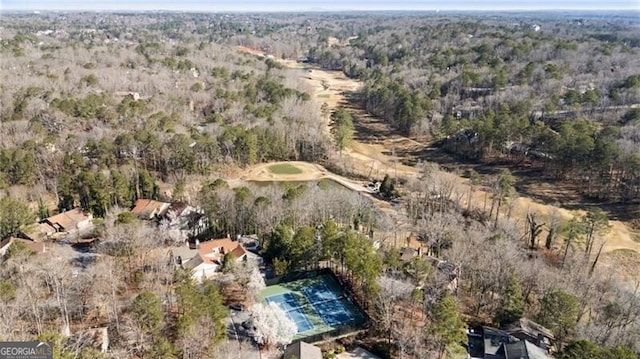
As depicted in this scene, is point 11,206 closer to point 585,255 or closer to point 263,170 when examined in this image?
point 263,170

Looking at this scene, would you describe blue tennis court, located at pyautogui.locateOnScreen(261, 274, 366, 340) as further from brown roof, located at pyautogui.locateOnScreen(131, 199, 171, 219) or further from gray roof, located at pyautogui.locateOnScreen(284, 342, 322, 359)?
brown roof, located at pyautogui.locateOnScreen(131, 199, 171, 219)

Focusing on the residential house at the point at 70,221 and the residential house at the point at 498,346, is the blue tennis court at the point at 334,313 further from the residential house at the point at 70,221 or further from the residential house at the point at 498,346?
the residential house at the point at 70,221

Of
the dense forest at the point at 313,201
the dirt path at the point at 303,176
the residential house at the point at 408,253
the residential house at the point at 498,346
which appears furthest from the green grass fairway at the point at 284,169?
the residential house at the point at 498,346

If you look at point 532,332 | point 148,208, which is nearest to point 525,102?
point 532,332

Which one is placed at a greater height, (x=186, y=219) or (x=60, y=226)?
(x=186, y=219)

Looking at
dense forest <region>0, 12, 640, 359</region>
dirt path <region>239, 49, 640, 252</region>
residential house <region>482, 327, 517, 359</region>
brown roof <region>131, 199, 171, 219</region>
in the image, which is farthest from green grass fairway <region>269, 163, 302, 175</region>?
residential house <region>482, 327, 517, 359</region>

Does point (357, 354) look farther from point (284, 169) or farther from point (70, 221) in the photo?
point (284, 169)

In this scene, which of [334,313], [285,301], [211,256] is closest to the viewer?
[334,313]
